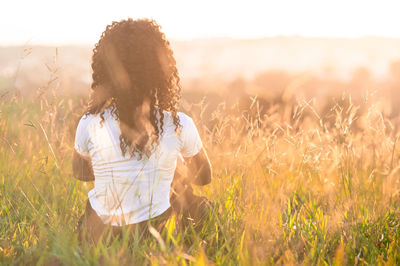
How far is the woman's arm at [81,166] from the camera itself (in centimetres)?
217

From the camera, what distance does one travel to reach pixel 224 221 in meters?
2.23

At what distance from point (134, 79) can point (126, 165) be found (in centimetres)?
40

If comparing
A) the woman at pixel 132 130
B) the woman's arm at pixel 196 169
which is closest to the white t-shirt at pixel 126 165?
the woman at pixel 132 130

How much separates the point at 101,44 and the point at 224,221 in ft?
3.49

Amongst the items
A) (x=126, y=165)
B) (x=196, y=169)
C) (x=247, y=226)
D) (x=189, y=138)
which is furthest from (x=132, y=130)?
(x=247, y=226)

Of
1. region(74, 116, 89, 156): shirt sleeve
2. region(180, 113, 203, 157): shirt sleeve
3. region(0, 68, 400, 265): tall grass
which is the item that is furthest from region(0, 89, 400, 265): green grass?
region(180, 113, 203, 157): shirt sleeve

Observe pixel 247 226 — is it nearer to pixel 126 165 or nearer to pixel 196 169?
pixel 196 169

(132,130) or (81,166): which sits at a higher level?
(132,130)

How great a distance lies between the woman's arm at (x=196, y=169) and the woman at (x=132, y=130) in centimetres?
6

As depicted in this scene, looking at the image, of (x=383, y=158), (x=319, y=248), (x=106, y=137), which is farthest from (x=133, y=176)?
(x=383, y=158)

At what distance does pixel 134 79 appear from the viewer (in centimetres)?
201

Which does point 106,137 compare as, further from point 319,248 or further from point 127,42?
point 319,248

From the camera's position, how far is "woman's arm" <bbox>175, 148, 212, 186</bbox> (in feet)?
7.19

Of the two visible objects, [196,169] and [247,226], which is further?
[196,169]
